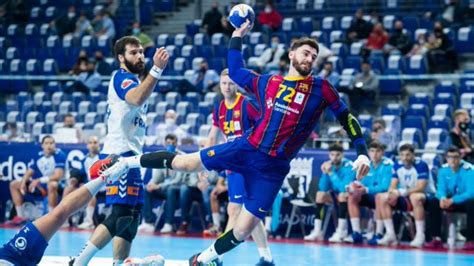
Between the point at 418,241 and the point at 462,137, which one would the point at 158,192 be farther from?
the point at 462,137

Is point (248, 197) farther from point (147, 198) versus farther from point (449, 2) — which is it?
point (449, 2)

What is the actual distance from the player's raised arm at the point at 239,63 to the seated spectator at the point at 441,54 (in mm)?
11220

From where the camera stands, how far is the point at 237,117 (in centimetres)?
1104

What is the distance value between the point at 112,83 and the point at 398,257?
17.7ft

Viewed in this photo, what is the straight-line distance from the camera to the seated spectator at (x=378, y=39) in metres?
20.8

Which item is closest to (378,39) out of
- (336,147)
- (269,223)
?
(336,147)

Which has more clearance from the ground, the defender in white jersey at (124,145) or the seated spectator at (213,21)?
the seated spectator at (213,21)

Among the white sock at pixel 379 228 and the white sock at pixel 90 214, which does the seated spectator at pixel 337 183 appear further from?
the white sock at pixel 90 214

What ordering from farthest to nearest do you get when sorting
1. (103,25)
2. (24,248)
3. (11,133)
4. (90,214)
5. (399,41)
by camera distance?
(103,25) → (399,41) → (11,133) → (90,214) → (24,248)

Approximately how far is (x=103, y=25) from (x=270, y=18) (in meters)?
4.71

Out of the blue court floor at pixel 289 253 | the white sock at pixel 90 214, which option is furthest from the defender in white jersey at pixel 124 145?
the white sock at pixel 90 214

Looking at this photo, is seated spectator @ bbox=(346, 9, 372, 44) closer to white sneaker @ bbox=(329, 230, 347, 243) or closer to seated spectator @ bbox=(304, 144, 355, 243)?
seated spectator @ bbox=(304, 144, 355, 243)

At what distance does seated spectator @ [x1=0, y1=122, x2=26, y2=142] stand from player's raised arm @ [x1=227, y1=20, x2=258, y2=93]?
1045cm

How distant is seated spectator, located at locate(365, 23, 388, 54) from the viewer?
68.3ft
